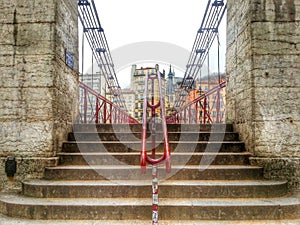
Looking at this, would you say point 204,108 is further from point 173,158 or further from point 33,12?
point 33,12

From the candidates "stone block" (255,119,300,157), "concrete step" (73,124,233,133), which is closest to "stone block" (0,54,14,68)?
"concrete step" (73,124,233,133)

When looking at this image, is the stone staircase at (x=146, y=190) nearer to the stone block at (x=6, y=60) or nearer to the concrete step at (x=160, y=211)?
the concrete step at (x=160, y=211)

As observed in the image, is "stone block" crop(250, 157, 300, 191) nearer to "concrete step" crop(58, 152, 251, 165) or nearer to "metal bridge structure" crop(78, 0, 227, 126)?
"concrete step" crop(58, 152, 251, 165)

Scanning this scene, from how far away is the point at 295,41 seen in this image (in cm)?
334

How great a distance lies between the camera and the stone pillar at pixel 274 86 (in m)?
3.27

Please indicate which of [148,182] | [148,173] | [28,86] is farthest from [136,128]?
[28,86]

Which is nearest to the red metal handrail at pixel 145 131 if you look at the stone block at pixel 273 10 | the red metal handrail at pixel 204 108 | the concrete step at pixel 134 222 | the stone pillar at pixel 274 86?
the concrete step at pixel 134 222

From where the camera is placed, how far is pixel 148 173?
10.2 feet

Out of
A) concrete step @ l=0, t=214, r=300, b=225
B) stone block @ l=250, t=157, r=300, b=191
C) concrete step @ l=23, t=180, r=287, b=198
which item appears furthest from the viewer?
stone block @ l=250, t=157, r=300, b=191

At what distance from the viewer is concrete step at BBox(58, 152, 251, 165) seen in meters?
3.34

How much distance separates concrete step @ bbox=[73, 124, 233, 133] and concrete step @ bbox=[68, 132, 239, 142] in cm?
17

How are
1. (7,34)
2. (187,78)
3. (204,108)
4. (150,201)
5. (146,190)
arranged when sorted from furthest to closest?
(187,78), (204,108), (7,34), (146,190), (150,201)

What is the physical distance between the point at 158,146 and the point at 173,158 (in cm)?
32

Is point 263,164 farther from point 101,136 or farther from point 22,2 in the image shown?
point 22,2
